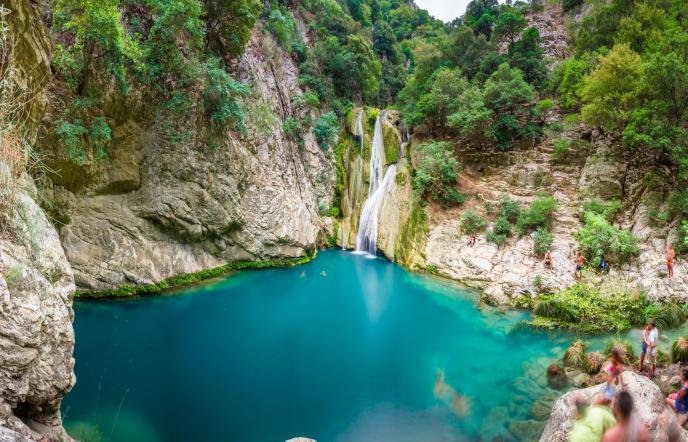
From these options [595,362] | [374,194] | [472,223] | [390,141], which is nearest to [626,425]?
[595,362]

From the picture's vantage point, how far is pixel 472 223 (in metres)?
20.4

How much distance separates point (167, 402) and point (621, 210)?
784 inches

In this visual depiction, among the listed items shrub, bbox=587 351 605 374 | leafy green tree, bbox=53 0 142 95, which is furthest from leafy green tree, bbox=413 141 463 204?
leafy green tree, bbox=53 0 142 95

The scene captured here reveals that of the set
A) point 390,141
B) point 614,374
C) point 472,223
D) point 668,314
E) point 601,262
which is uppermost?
point 390,141

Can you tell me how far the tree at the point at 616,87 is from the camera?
16.8 meters

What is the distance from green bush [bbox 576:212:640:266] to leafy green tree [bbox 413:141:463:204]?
729 centimetres

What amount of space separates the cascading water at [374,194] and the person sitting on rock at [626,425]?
67.4 feet

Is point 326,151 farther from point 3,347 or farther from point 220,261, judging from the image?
point 3,347

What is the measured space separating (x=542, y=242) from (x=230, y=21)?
1914cm

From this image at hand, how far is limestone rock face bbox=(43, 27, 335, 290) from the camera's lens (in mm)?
14750

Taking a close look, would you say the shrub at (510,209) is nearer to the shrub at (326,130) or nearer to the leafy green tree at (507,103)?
the leafy green tree at (507,103)

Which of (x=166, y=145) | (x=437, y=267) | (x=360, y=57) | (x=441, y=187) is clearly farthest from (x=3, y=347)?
(x=360, y=57)

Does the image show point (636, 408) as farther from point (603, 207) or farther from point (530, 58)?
point (530, 58)

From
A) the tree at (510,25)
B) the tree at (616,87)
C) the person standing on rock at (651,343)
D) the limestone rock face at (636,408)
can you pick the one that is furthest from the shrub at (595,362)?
the tree at (510,25)
